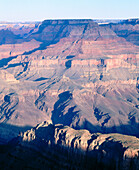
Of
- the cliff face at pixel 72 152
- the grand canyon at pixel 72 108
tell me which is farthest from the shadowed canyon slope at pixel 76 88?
the cliff face at pixel 72 152

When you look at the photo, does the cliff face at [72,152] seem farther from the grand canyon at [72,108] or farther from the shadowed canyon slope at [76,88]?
the shadowed canyon slope at [76,88]

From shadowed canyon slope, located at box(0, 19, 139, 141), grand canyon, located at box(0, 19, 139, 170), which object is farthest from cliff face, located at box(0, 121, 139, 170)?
shadowed canyon slope, located at box(0, 19, 139, 141)

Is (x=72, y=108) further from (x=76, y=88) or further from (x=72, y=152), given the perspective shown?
(x=72, y=152)

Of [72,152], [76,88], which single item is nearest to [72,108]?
[76,88]

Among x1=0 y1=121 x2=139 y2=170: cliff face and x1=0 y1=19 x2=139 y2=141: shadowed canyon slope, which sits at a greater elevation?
x1=0 y1=19 x2=139 y2=141: shadowed canyon slope

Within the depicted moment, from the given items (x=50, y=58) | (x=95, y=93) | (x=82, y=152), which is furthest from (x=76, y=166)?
(x=50, y=58)

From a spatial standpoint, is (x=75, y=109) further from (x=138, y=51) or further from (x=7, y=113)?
(x=138, y=51)

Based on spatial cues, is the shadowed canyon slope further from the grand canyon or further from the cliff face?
the cliff face
